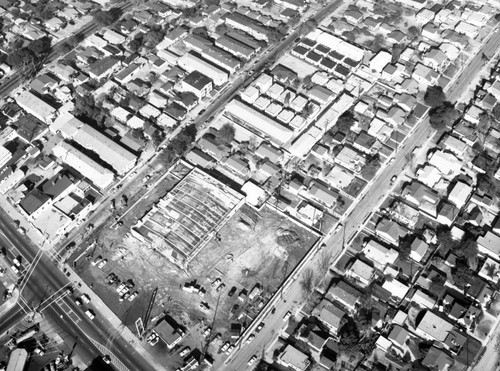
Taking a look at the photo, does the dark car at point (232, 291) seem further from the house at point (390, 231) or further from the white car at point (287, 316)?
the house at point (390, 231)

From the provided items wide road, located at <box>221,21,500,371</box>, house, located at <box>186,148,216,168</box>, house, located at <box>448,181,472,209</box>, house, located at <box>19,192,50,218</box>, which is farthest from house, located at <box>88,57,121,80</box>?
house, located at <box>448,181,472,209</box>

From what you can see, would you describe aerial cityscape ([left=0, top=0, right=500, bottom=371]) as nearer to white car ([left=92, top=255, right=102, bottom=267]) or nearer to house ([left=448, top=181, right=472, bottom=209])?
house ([left=448, top=181, right=472, bottom=209])

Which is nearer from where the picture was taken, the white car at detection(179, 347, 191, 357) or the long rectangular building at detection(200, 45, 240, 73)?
the white car at detection(179, 347, 191, 357)

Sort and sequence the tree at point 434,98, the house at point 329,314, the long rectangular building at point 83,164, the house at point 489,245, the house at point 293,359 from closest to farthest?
1. the house at point 293,359
2. the house at point 329,314
3. the house at point 489,245
4. the long rectangular building at point 83,164
5. the tree at point 434,98

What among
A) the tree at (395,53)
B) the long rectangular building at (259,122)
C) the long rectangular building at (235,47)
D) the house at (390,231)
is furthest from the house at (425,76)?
the house at (390,231)

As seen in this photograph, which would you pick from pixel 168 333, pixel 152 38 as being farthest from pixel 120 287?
pixel 152 38
